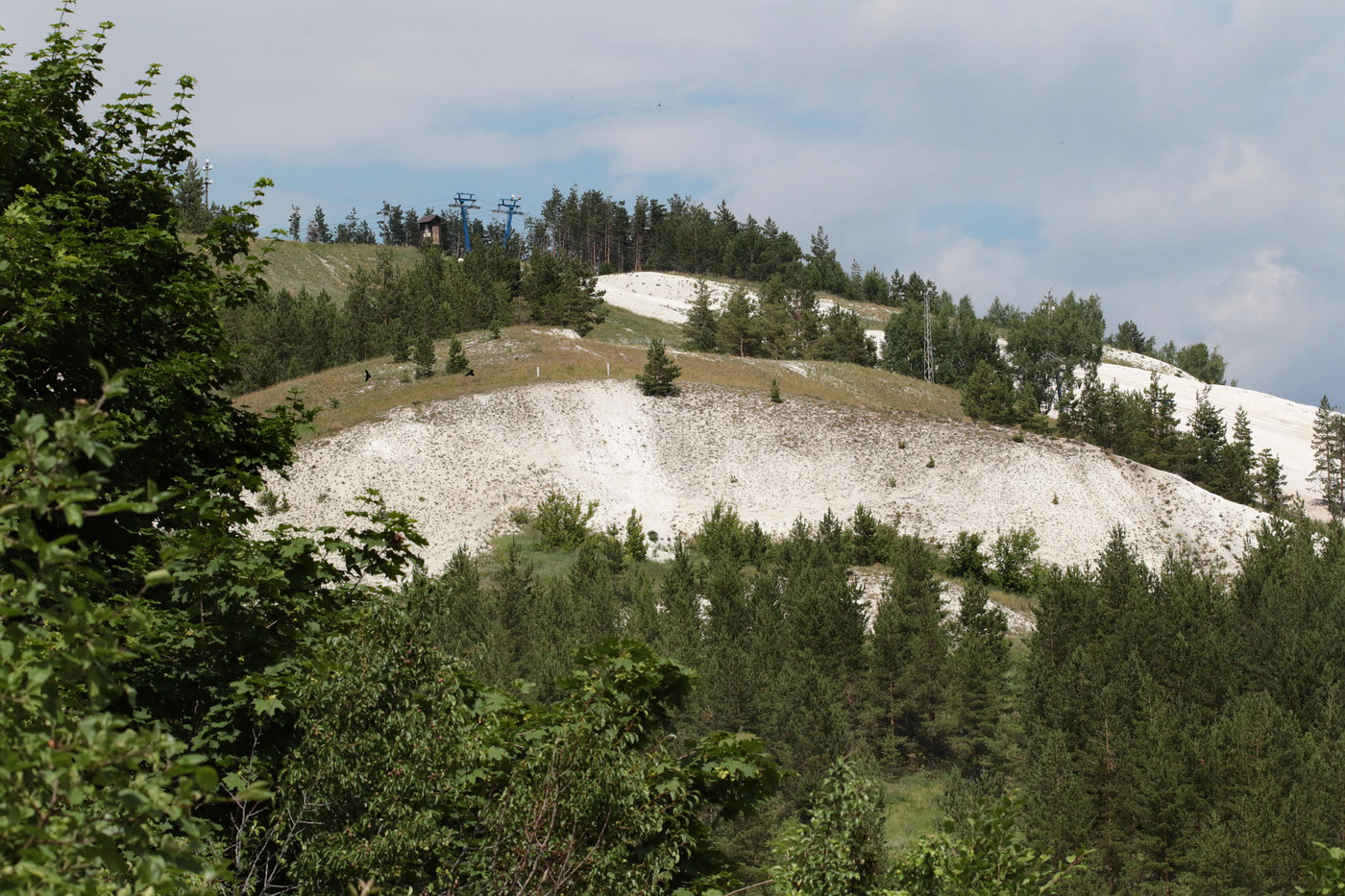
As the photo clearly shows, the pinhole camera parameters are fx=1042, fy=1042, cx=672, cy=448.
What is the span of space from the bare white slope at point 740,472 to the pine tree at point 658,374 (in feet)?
3.56

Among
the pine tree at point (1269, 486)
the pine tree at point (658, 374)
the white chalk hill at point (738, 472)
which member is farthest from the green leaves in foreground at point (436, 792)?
the pine tree at point (1269, 486)

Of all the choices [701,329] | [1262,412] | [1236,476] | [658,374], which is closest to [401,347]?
[658,374]

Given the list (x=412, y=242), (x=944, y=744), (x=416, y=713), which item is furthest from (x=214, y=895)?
(x=412, y=242)

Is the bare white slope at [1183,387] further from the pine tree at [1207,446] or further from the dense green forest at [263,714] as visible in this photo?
the dense green forest at [263,714]

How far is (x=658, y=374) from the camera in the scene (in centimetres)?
7050

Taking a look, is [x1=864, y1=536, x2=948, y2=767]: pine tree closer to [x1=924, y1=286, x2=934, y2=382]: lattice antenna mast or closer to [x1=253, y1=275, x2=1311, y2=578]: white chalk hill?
[x1=253, y1=275, x2=1311, y2=578]: white chalk hill

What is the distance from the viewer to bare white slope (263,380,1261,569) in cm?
6016

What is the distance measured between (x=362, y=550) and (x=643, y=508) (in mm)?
49604

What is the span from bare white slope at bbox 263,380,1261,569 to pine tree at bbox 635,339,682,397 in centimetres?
109

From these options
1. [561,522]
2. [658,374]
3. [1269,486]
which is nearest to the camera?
[561,522]

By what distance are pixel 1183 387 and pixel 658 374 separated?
8958 centimetres

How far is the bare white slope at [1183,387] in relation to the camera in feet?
326

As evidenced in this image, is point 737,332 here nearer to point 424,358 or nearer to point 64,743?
point 424,358

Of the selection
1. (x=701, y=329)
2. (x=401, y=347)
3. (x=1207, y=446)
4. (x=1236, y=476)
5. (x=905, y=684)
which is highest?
(x=701, y=329)
